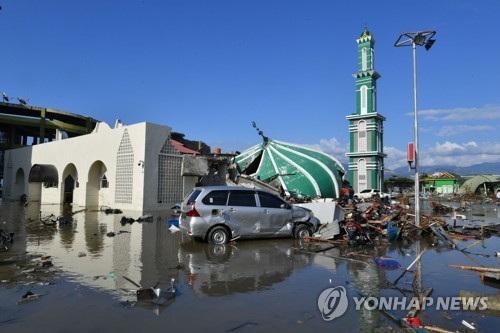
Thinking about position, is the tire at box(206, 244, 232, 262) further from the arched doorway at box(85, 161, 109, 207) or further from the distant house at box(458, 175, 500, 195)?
the distant house at box(458, 175, 500, 195)

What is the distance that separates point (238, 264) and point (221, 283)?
5.03ft

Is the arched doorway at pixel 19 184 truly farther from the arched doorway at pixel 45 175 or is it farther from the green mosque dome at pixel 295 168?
the green mosque dome at pixel 295 168

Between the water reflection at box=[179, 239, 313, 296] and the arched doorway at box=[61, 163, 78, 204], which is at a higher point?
the arched doorway at box=[61, 163, 78, 204]

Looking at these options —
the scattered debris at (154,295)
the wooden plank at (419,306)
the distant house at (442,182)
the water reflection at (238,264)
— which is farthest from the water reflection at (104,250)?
the distant house at (442,182)

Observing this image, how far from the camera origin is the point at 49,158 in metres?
32.7

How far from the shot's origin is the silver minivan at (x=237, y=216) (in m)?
10.0

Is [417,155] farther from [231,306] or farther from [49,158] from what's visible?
[49,158]

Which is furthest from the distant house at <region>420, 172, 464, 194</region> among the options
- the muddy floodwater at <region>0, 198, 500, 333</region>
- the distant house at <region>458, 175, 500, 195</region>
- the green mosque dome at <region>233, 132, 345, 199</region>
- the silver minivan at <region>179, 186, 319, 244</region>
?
the silver minivan at <region>179, 186, 319, 244</region>

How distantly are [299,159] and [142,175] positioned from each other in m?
20.8

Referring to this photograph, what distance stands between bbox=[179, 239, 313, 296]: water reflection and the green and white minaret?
4902 centimetres

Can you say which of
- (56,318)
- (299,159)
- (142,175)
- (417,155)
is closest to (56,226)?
(142,175)

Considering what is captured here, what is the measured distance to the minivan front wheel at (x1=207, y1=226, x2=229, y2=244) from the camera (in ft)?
33.2

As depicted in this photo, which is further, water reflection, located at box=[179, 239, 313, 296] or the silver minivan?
the silver minivan

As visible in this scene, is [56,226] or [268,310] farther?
[56,226]
